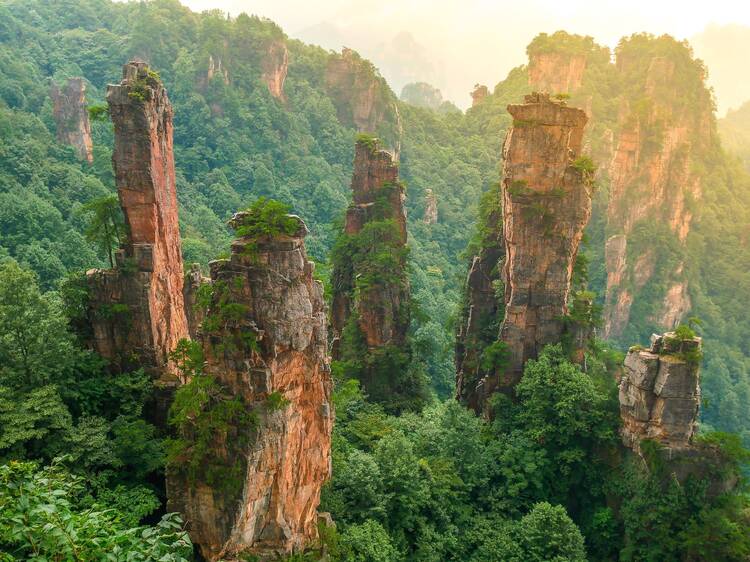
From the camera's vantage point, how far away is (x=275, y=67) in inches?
2847

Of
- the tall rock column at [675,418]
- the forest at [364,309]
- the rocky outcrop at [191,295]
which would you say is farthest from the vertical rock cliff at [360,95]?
the tall rock column at [675,418]

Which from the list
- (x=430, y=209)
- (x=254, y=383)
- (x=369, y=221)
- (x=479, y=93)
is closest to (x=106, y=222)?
(x=254, y=383)

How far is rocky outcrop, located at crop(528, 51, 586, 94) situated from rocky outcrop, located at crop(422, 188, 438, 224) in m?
23.0

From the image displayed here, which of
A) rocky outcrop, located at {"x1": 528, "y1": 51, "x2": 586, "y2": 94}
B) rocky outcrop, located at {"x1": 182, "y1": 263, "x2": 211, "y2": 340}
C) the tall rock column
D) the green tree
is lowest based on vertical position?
the tall rock column

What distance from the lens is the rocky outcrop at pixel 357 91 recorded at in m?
75.3

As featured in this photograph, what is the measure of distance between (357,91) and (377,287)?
5248 cm

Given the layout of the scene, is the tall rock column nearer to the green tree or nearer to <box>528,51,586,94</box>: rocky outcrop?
the green tree

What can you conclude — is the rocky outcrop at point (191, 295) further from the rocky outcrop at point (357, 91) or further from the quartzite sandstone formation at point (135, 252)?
the rocky outcrop at point (357, 91)

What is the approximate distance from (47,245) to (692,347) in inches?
1321

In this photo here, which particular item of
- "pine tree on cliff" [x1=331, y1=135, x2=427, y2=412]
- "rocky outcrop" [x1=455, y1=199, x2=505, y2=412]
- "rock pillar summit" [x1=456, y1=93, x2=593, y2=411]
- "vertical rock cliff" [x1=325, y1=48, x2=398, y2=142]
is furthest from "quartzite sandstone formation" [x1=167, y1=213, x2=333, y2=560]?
"vertical rock cliff" [x1=325, y1=48, x2=398, y2=142]

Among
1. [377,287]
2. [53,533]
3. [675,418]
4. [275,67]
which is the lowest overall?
[675,418]

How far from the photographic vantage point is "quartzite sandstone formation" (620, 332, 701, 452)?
63.9 feet

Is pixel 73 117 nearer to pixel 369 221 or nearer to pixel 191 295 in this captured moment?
pixel 369 221

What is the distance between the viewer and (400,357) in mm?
29109
